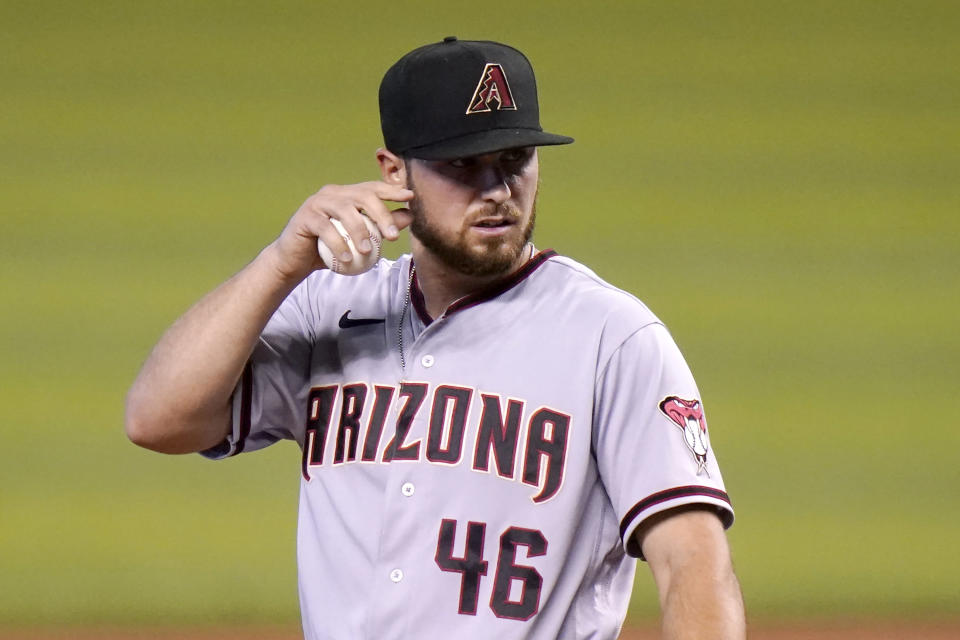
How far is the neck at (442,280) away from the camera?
1737mm

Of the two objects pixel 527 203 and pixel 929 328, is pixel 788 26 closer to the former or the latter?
pixel 929 328

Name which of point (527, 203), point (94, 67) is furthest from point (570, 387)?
point (94, 67)

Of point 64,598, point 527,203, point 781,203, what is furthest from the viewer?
point 781,203

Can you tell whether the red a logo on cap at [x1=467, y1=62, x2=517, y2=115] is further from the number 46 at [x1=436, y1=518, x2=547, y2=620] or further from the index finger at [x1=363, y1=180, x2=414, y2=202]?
the number 46 at [x1=436, y1=518, x2=547, y2=620]

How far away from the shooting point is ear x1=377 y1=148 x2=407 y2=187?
177 centimetres

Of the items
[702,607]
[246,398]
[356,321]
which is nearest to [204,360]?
[246,398]

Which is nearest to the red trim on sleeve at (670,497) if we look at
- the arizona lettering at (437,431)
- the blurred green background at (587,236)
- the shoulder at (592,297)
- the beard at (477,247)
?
the arizona lettering at (437,431)

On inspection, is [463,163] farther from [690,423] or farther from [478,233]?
[690,423]

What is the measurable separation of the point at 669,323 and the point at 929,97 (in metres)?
1.47

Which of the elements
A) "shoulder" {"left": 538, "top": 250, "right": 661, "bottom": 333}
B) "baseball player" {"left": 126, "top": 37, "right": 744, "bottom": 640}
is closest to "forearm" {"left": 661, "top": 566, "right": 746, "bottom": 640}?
"baseball player" {"left": 126, "top": 37, "right": 744, "bottom": 640}

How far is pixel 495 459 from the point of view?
1.59m

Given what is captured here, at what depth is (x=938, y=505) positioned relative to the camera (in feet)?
16.1

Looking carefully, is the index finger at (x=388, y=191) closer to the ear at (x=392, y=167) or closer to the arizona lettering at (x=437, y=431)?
the ear at (x=392, y=167)

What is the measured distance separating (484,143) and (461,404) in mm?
357
